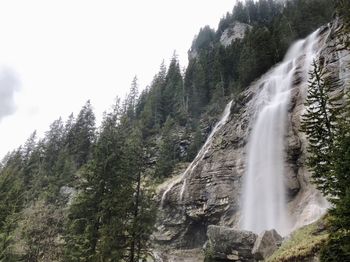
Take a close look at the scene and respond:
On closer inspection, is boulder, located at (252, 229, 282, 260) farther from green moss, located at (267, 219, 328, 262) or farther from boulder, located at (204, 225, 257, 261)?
boulder, located at (204, 225, 257, 261)

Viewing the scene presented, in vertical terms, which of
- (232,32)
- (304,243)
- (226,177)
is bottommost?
(304,243)

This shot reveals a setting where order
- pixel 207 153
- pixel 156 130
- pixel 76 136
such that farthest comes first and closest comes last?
pixel 76 136, pixel 156 130, pixel 207 153

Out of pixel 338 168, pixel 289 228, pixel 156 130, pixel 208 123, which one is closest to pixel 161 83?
pixel 156 130

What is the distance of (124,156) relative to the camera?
78.0ft

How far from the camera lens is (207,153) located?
133 ft

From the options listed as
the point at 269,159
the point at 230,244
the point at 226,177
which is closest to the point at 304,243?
the point at 230,244

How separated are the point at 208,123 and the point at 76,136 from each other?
31.1 m

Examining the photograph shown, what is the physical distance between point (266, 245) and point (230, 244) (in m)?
3.69

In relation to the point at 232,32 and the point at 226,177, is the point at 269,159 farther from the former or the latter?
the point at 232,32

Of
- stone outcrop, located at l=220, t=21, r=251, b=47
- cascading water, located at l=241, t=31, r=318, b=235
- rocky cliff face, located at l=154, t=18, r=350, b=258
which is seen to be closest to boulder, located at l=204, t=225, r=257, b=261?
cascading water, located at l=241, t=31, r=318, b=235

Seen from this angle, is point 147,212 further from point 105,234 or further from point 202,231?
point 202,231

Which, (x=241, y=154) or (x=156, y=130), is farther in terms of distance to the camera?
(x=156, y=130)

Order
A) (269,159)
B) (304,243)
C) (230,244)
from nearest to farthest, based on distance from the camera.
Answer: (304,243)
(230,244)
(269,159)

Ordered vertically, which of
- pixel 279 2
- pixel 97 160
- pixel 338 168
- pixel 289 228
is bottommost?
pixel 289 228
